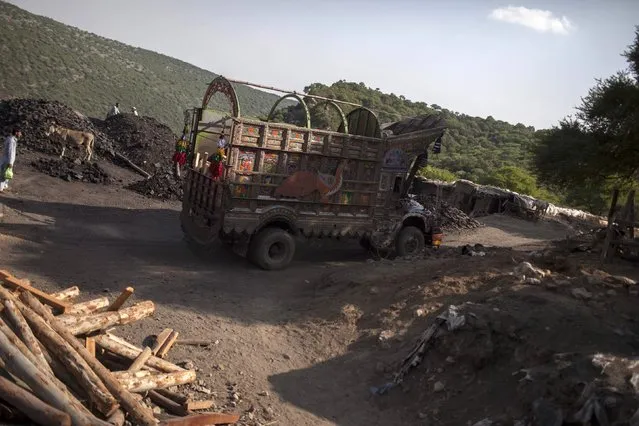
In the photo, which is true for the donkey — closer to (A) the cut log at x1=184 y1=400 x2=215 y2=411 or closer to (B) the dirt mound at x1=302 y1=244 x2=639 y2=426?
(B) the dirt mound at x1=302 y1=244 x2=639 y2=426

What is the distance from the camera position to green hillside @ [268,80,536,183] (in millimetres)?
43734

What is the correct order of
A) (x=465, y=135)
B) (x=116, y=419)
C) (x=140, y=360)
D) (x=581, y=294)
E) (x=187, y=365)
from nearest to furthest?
1. (x=116, y=419)
2. (x=140, y=360)
3. (x=187, y=365)
4. (x=581, y=294)
5. (x=465, y=135)

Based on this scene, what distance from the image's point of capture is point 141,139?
2180 cm

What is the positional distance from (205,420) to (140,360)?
975 mm

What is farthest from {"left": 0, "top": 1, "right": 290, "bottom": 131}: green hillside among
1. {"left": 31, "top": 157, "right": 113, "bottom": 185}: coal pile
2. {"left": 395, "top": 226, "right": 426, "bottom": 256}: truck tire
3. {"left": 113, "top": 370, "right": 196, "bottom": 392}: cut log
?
{"left": 113, "top": 370, "right": 196, "bottom": 392}: cut log

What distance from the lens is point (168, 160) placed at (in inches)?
841

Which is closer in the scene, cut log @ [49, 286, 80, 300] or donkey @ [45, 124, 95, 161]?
cut log @ [49, 286, 80, 300]

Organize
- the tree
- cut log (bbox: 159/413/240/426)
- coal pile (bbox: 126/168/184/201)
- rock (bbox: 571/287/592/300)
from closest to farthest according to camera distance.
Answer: cut log (bbox: 159/413/240/426), rock (bbox: 571/287/592/300), coal pile (bbox: 126/168/184/201), the tree

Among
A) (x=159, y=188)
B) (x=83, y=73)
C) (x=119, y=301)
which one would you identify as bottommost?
(x=119, y=301)

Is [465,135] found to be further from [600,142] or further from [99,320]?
[99,320]

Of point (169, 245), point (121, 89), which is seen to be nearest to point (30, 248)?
point (169, 245)

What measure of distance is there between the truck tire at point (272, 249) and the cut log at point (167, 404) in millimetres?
5541

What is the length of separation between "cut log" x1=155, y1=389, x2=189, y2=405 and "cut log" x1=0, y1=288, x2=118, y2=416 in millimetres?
819

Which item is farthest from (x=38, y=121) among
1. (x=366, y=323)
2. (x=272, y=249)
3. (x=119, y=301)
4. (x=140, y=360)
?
(x=140, y=360)
